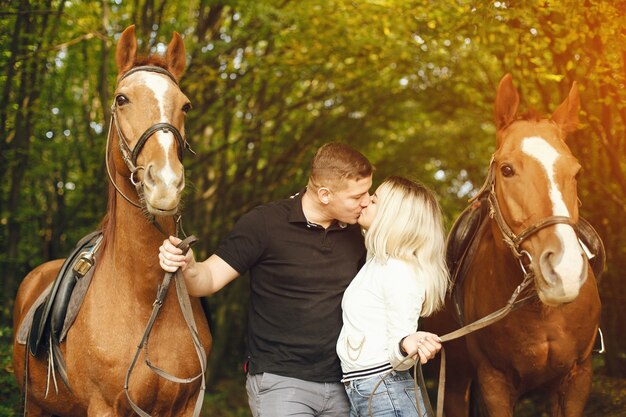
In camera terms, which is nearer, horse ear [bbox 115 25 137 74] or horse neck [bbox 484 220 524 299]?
horse ear [bbox 115 25 137 74]

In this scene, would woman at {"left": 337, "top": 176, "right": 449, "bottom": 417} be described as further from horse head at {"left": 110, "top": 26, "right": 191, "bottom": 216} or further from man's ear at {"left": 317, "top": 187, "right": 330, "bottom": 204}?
horse head at {"left": 110, "top": 26, "right": 191, "bottom": 216}

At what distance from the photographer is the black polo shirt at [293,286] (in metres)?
3.96

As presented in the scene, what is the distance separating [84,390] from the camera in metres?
3.96

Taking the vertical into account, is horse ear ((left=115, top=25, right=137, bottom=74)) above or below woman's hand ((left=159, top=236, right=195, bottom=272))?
above

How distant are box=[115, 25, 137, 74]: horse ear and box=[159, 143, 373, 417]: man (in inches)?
42.7

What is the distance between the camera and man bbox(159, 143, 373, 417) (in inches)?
154

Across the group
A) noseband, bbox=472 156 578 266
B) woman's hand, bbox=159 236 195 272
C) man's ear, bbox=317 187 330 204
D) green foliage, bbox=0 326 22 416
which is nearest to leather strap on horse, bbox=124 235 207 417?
woman's hand, bbox=159 236 195 272

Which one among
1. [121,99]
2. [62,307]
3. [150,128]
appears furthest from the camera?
[62,307]

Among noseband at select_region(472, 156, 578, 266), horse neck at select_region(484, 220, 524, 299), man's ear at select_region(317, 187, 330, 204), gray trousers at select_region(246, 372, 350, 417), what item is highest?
man's ear at select_region(317, 187, 330, 204)

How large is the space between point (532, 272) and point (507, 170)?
1.91 ft

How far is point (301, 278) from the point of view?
4.04m

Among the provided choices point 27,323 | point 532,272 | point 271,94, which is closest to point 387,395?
point 532,272

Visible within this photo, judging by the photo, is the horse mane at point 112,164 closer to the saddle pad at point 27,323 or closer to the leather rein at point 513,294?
the saddle pad at point 27,323

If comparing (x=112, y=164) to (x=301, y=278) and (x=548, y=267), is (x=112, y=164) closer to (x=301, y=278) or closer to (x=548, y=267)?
(x=301, y=278)
